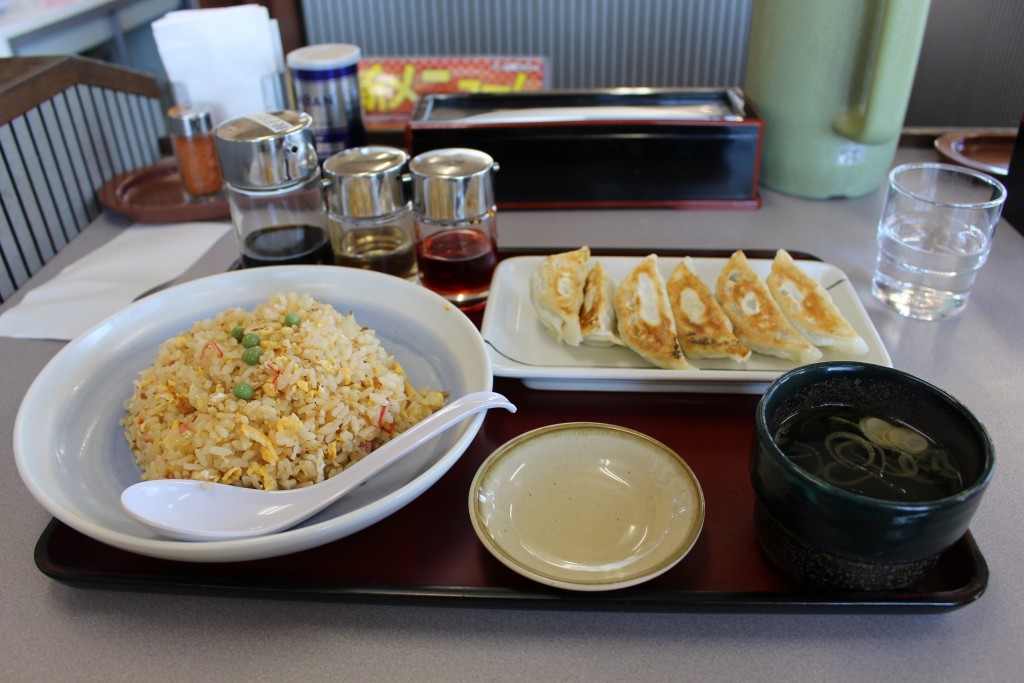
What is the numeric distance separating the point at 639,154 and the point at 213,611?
4.09 ft

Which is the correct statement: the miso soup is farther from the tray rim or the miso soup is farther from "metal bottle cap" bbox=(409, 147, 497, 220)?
"metal bottle cap" bbox=(409, 147, 497, 220)

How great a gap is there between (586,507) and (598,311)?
39cm

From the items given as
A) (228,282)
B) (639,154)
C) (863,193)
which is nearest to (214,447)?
(228,282)

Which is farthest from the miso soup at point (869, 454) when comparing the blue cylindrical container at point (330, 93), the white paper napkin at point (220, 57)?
the white paper napkin at point (220, 57)

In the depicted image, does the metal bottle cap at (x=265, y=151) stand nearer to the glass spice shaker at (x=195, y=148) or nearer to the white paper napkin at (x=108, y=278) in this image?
the white paper napkin at (x=108, y=278)

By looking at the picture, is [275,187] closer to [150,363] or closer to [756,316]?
[150,363]

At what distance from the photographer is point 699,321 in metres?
1.12

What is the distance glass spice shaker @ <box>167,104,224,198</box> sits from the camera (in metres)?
1.66

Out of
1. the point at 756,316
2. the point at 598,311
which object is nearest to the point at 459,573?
the point at 598,311

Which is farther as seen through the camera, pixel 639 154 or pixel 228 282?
pixel 639 154

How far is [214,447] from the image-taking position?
855 millimetres

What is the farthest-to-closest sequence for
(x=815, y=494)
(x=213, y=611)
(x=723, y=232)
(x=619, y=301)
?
1. (x=723, y=232)
2. (x=619, y=301)
3. (x=213, y=611)
4. (x=815, y=494)

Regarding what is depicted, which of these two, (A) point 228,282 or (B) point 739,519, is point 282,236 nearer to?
(A) point 228,282

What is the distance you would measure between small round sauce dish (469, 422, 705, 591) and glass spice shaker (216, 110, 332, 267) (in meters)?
0.68
